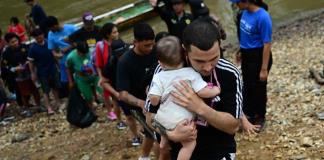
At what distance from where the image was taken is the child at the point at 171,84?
128 inches

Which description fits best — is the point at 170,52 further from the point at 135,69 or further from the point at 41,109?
the point at 41,109

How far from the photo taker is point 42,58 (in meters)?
9.51

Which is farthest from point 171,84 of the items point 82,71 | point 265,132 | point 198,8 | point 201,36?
point 82,71

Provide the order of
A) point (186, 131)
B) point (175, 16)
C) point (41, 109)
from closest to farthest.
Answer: point (186, 131) < point (175, 16) < point (41, 109)

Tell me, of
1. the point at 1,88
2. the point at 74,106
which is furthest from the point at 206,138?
the point at 1,88

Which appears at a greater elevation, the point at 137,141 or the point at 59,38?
the point at 59,38

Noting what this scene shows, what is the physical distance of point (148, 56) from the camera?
17.1ft

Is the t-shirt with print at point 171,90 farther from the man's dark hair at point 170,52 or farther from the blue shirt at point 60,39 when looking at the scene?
the blue shirt at point 60,39

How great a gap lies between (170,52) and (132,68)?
1.91 meters

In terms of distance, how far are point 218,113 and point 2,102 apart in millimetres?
8033

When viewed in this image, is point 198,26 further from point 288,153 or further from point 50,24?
point 50,24

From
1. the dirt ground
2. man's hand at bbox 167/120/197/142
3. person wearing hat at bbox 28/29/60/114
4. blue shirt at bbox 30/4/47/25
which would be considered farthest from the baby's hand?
blue shirt at bbox 30/4/47/25

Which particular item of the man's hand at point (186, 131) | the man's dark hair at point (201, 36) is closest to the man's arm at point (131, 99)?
the man's hand at point (186, 131)

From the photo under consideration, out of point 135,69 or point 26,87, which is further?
point 26,87
